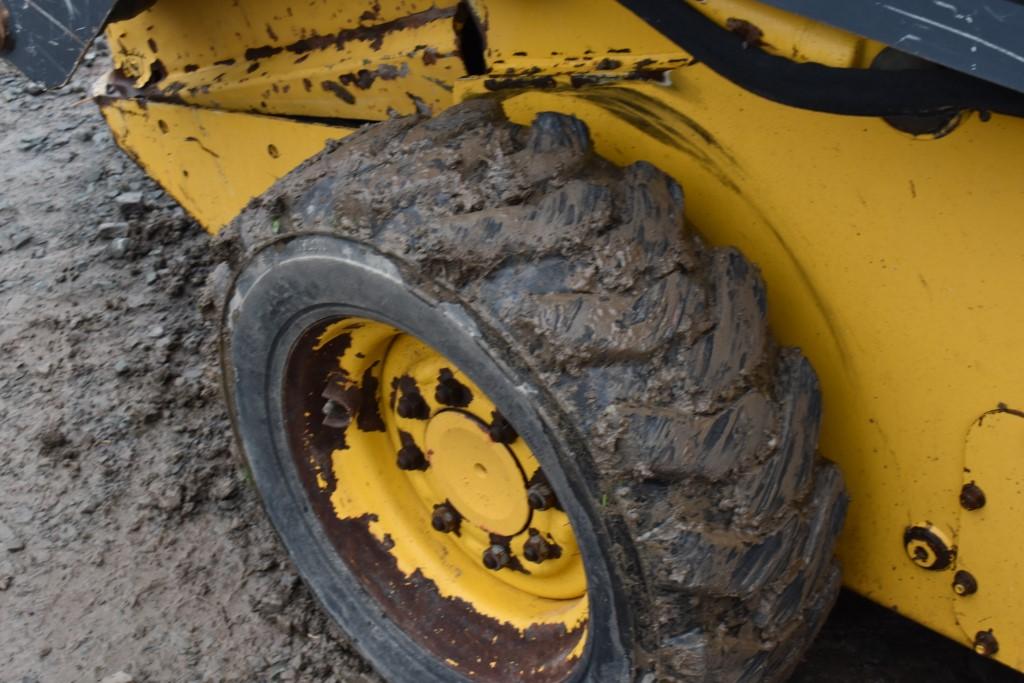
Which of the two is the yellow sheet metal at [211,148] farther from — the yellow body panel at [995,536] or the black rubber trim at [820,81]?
the yellow body panel at [995,536]

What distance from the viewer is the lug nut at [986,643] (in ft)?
4.50

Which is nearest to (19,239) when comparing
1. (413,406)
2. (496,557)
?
(413,406)

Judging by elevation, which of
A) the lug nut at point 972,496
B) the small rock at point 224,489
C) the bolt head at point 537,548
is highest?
the lug nut at point 972,496

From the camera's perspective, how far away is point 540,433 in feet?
4.35

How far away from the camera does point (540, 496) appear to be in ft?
5.24

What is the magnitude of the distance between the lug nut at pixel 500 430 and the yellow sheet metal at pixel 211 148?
0.59m

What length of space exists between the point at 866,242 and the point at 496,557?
0.77 meters

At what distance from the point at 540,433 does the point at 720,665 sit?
0.35 m

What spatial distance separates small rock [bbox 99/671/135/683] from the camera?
6.38ft

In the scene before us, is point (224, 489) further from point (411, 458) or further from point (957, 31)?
point (957, 31)

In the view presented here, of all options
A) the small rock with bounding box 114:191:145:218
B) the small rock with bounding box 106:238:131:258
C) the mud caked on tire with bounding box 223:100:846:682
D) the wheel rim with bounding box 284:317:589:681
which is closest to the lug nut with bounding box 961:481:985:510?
the mud caked on tire with bounding box 223:100:846:682

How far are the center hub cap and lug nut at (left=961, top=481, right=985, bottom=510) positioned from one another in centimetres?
60

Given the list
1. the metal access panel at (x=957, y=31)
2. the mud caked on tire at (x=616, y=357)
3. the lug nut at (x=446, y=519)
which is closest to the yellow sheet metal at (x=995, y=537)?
the mud caked on tire at (x=616, y=357)

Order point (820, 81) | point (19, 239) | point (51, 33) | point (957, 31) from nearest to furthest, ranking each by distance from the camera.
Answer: point (957, 31) → point (820, 81) → point (51, 33) → point (19, 239)
